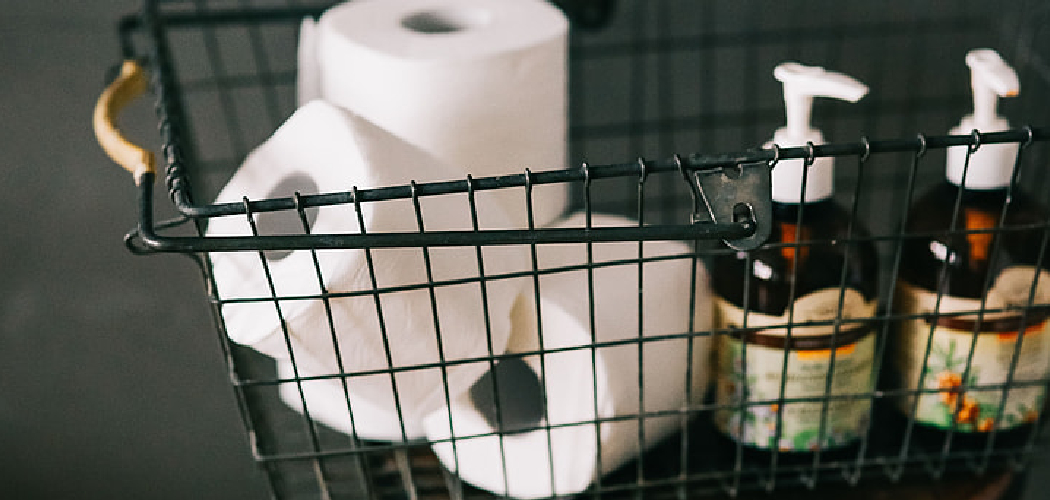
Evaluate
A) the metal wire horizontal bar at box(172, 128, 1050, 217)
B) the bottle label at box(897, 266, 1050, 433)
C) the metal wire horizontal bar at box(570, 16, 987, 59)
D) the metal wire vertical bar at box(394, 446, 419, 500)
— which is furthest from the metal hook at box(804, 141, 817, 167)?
the metal wire horizontal bar at box(570, 16, 987, 59)

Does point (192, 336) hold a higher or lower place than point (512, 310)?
lower

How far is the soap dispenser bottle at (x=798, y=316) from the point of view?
394 mm

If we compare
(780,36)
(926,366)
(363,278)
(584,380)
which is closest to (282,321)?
(363,278)

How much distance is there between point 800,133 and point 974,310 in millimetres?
98

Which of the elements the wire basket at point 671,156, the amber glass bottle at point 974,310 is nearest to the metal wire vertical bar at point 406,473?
the wire basket at point 671,156

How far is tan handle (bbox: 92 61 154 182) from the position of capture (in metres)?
0.37

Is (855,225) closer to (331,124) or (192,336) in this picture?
(331,124)

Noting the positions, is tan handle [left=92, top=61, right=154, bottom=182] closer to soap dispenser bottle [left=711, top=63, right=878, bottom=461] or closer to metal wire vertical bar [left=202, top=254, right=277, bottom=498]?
metal wire vertical bar [left=202, top=254, right=277, bottom=498]

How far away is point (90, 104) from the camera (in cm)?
94

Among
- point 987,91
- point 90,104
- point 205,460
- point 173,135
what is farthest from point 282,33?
point 987,91

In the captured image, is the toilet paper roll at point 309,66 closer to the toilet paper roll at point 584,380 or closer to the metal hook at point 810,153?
the toilet paper roll at point 584,380

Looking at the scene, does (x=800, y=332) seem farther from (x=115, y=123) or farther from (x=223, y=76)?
(x=223, y=76)

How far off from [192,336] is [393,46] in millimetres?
477

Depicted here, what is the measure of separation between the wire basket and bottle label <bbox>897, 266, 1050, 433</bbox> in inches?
0.4
